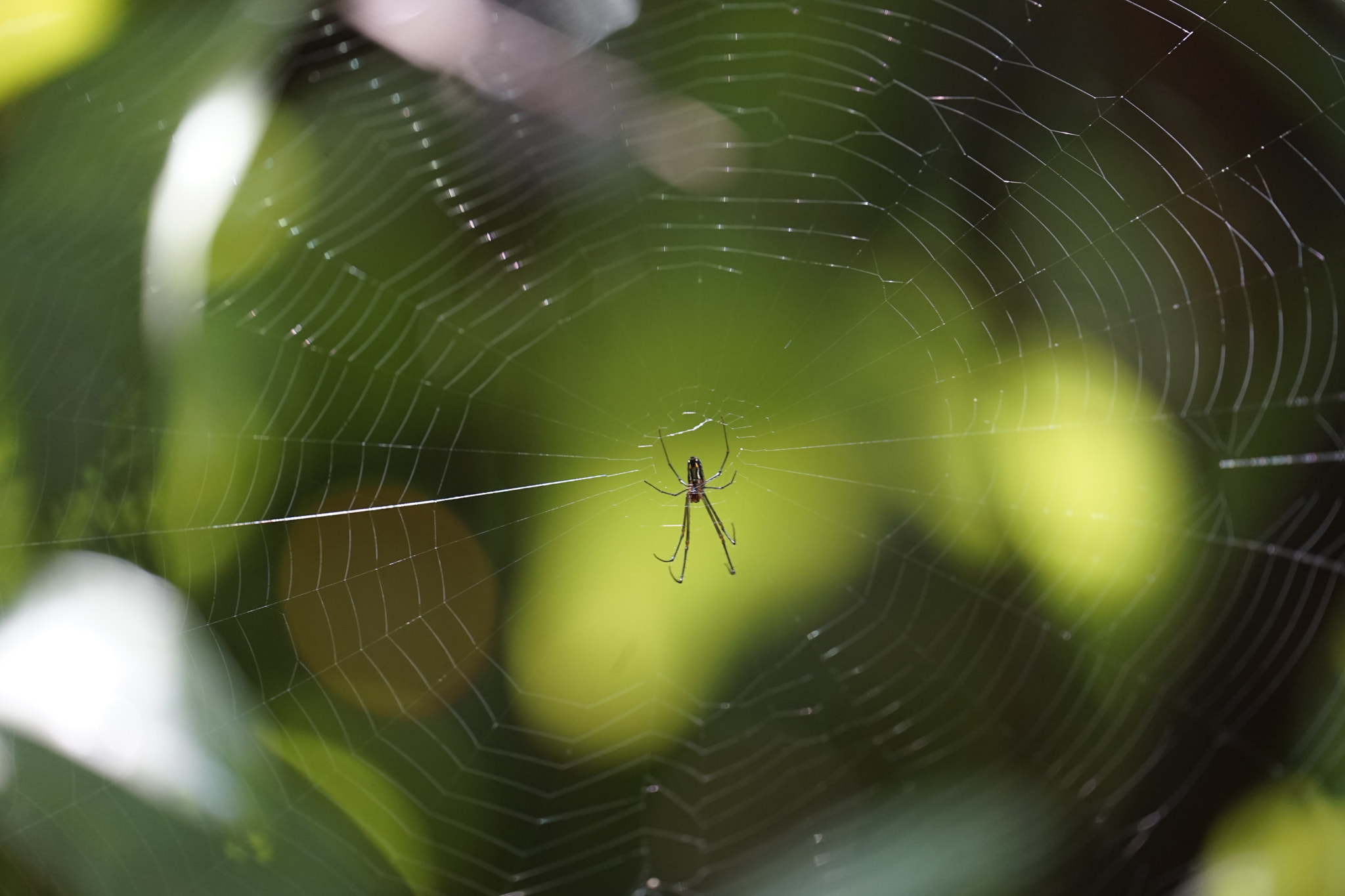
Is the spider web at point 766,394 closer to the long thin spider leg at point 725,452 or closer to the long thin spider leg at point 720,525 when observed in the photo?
the long thin spider leg at point 720,525

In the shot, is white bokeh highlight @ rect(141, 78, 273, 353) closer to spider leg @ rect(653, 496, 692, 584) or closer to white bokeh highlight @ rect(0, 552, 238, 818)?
white bokeh highlight @ rect(0, 552, 238, 818)

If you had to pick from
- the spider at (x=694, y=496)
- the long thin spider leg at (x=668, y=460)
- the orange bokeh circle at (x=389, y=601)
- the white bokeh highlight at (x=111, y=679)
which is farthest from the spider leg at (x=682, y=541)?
the white bokeh highlight at (x=111, y=679)

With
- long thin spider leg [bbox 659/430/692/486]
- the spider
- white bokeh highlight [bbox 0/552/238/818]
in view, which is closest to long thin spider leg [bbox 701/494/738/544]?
the spider

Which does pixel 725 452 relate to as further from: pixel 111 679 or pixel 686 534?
pixel 111 679

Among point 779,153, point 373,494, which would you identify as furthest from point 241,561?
point 779,153

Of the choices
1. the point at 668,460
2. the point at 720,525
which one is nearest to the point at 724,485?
the point at 668,460
